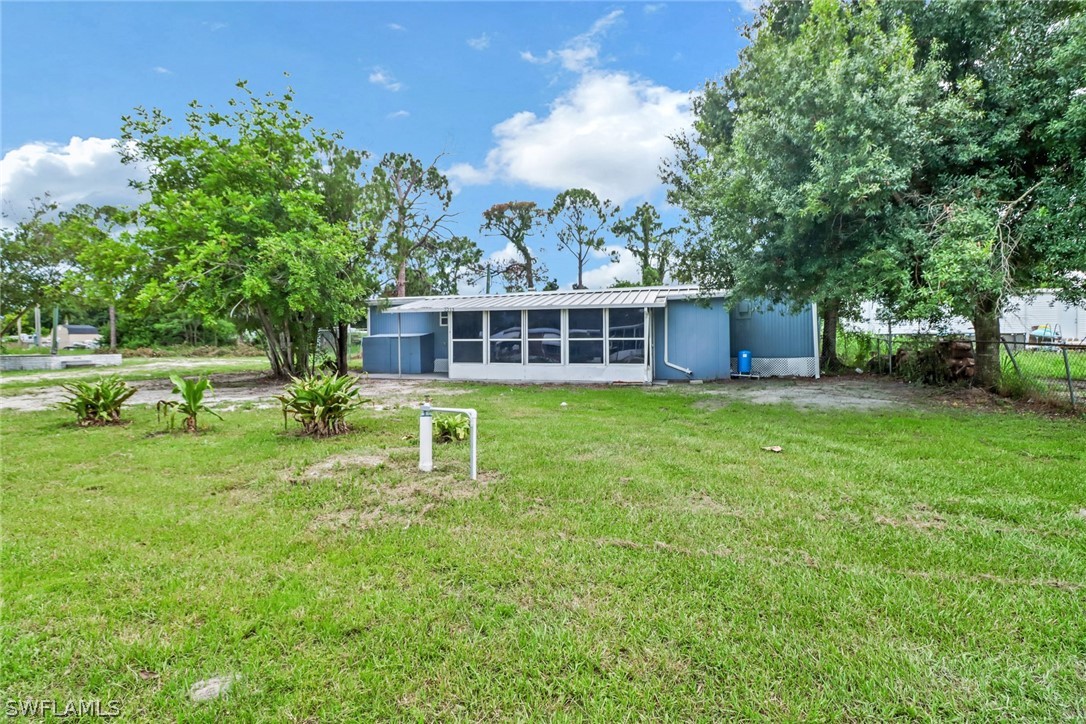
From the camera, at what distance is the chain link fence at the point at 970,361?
7.62 meters

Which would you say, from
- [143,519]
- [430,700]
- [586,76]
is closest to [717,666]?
[430,700]

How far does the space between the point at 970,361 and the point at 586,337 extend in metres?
8.44

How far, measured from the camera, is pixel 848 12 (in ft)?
23.6

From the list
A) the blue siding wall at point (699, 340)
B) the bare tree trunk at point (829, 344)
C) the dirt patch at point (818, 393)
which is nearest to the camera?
the dirt patch at point (818, 393)

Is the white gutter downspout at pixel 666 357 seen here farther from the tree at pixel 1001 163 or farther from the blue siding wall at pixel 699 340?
the tree at pixel 1001 163

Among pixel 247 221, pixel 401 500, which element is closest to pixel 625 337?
pixel 401 500

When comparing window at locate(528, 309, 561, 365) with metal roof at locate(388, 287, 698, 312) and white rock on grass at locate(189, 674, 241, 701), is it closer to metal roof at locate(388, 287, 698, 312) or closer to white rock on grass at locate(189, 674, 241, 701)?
metal roof at locate(388, 287, 698, 312)

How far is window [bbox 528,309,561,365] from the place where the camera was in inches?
520

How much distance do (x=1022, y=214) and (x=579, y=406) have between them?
695 centimetres

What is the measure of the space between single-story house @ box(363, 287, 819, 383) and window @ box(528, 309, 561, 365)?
3 centimetres

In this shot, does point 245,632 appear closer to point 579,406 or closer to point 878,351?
point 579,406

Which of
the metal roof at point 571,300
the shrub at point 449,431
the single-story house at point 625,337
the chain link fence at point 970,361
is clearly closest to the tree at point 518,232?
the metal roof at point 571,300

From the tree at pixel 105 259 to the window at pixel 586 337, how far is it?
36.2 feet

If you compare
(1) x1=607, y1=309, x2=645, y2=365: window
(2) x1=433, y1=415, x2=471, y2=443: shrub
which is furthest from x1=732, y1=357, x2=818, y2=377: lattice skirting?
(2) x1=433, y1=415, x2=471, y2=443: shrub
